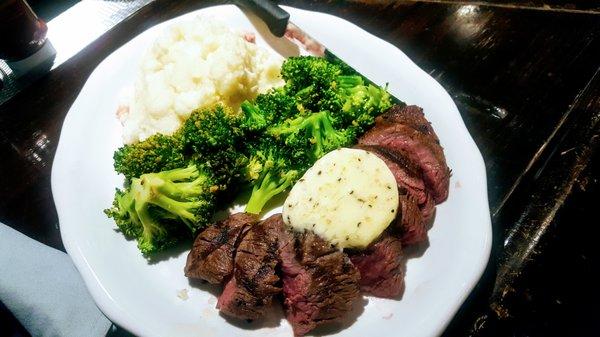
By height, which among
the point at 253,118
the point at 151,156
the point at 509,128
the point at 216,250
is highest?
the point at 151,156

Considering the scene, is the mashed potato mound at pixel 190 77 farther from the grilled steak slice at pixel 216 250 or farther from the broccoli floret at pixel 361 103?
the grilled steak slice at pixel 216 250

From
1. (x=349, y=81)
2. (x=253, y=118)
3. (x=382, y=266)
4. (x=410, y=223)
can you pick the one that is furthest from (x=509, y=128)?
(x=253, y=118)

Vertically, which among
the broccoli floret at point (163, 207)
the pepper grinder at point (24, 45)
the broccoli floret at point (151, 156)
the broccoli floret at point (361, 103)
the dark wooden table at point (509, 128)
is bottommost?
the dark wooden table at point (509, 128)

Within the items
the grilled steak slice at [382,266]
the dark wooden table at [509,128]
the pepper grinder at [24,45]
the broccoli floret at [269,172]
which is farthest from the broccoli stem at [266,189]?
the pepper grinder at [24,45]

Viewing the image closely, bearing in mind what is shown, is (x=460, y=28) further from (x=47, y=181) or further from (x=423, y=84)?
(x=47, y=181)

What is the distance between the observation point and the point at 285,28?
3557 millimetres

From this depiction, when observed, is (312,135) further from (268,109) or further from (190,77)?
(190,77)

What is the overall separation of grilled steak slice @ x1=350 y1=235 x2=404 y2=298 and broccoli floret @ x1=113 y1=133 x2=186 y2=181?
1366 mm

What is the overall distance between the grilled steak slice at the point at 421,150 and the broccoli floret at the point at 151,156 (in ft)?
4.35

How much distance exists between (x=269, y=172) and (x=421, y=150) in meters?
1.07

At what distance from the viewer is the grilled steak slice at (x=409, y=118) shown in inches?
113

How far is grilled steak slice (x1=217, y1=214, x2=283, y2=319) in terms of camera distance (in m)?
2.24

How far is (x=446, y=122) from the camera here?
301 centimetres

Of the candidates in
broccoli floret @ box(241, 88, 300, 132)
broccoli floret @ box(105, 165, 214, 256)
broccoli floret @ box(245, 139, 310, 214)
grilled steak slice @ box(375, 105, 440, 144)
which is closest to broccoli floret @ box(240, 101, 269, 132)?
broccoli floret @ box(241, 88, 300, 132)
